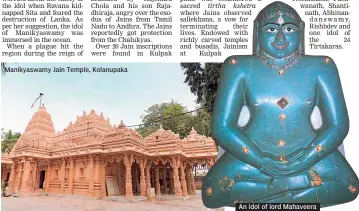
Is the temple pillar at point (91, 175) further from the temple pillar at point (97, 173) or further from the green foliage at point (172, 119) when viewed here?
the green foliage at point (172, 119)

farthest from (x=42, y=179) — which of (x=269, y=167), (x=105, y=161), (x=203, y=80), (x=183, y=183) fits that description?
Result: (x=269, y=167)

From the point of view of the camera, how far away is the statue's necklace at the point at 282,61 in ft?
11.9

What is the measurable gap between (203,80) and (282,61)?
49.3 inches

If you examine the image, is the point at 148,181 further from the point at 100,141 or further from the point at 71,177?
the point at 71,177

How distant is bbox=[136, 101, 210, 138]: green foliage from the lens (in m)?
4.43

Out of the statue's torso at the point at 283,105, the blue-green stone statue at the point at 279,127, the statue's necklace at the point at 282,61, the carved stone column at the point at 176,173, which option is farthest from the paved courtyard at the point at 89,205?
the statue's necklace at the point at 282,61

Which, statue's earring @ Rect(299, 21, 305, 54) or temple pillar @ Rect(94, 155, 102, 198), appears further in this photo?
temple pillar @ Rect(94, 155, 102, 198)

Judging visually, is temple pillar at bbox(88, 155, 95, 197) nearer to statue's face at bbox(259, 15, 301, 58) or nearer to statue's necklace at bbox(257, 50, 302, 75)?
statue's necklace at bbox(257, 50, 302, 75)

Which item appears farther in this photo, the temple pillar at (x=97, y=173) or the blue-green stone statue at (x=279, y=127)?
the temple pillar at (x=97, y=173)

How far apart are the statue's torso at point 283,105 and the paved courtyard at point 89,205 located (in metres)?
1.31

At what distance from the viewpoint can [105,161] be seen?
463cm

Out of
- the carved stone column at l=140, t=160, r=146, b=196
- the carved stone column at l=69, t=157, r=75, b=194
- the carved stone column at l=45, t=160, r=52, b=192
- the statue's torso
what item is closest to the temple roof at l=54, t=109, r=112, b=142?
the carved stone column at l=69, t=157, r=75, b=194

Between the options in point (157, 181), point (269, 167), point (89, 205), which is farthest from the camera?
point (157, 181)

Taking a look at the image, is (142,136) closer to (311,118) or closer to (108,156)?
(108,156)
